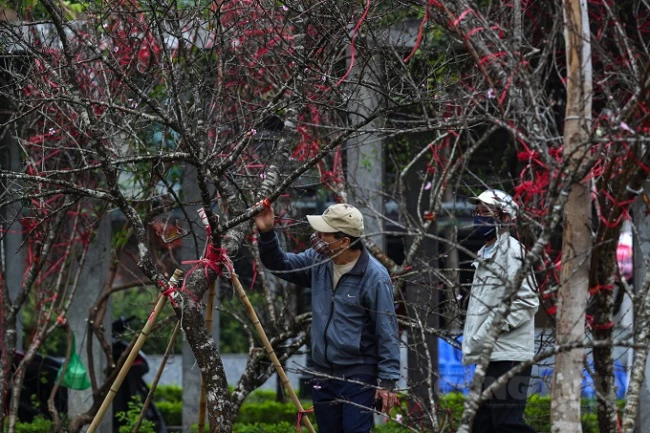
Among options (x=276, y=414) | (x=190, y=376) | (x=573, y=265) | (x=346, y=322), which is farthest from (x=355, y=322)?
(x=276, y=414)

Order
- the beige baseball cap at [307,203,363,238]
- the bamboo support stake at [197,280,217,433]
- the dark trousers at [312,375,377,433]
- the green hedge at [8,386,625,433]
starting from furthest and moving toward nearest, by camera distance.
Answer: the green hedge at [8,386,625,433] → the bamboo support stake at [197,280,217,433] → the beige baseball cap at [307,203,363,238] → the dark trousers at [312,375,377,433]

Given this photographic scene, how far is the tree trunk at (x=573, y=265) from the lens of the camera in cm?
410

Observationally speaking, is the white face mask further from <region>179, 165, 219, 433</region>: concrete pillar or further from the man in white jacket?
<region>179, 165, 219, 433</region>: concrete pillar

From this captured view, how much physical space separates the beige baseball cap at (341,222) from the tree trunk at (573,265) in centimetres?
172

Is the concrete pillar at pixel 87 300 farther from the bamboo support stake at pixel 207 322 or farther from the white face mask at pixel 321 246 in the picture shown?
the white face mask at pixel 321 246

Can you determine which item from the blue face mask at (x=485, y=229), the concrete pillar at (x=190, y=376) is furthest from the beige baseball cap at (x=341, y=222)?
the concrete pillar at (x=190, y=376)

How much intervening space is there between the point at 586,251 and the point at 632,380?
0.79 metres

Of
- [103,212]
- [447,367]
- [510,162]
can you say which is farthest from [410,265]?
[447,367]

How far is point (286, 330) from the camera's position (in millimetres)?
7430

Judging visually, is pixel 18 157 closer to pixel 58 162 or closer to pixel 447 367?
pixel 58 162

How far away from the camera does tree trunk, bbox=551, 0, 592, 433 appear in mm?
4098

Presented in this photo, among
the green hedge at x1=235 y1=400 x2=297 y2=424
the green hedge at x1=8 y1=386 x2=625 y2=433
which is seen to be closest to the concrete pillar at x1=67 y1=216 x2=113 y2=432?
the green hedge at x1=8 y1=386 x2=625 y2=433

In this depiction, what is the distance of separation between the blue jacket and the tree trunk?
1495 mm

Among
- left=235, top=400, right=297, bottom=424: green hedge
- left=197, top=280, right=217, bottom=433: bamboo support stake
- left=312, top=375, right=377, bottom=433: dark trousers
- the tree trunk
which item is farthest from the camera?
left=235, top=400, right=297, bottom=424: green hedge
